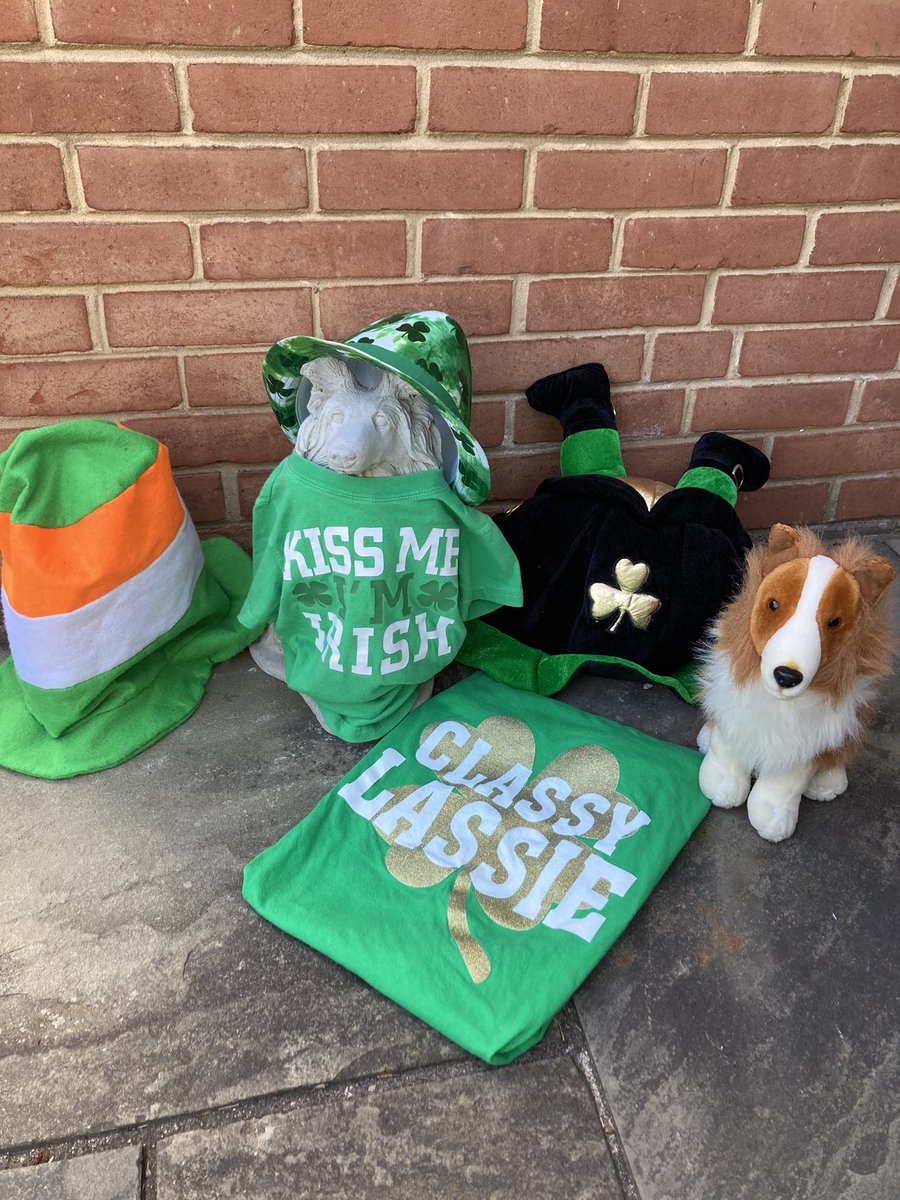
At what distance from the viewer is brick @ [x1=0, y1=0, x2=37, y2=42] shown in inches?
59.9

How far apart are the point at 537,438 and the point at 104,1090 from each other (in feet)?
5.27

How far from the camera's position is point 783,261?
6.62 feet

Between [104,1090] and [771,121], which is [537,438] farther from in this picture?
[104,1090]

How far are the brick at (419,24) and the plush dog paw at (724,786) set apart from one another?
1443 mm

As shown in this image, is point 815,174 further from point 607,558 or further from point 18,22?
point 18,22

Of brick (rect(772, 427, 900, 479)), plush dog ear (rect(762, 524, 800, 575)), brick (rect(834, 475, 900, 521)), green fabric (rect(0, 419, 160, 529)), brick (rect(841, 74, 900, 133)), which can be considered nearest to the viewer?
plush dog ear (rect(762, 524, 800, 575))


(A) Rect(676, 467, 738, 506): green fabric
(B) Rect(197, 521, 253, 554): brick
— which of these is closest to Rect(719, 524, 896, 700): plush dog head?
(A) Rect(676, 467, 738, 506): green fabric

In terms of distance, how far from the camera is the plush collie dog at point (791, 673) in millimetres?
1321

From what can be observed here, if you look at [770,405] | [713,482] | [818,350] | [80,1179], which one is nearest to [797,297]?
[818,350]

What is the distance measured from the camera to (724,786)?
5.29 feet

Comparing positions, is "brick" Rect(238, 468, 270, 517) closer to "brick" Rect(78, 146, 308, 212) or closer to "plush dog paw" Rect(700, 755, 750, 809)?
"brick" Rect(78, 146, 308, 212)

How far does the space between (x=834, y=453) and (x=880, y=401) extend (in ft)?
0.55

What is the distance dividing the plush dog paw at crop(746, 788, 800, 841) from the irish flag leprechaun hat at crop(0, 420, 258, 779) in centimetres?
115

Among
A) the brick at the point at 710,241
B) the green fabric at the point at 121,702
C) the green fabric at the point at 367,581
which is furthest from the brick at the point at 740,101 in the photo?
the green fabric at the point at 121,702
